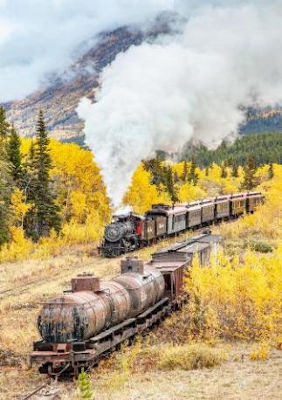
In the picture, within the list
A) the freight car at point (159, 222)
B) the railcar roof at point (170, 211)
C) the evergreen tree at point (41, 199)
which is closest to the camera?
the freight car at point (159, 222)

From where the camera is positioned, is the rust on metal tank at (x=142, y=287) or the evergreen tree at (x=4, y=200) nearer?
the rust on metal tank at (x=142, y=287)

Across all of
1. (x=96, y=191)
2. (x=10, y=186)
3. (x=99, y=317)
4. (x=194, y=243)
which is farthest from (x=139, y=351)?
(x=96, y=191)

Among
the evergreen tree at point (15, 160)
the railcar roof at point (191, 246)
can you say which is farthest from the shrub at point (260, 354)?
the evergreen tree at point (15, 160)

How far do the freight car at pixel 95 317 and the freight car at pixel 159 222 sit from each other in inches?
680

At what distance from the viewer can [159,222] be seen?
156ft

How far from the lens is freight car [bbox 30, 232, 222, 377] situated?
676 inches

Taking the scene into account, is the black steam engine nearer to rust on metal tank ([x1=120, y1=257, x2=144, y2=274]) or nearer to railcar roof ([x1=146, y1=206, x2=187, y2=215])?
railcar roof ([x1=146, y1=206, x2=187, y2=215])

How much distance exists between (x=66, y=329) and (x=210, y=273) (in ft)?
24.6

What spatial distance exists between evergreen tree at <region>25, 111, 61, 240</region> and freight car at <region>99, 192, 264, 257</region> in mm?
9325

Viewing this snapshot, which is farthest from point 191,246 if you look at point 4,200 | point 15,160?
point 15,160

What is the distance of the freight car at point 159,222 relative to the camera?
42.2m

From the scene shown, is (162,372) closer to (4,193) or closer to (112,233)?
(112,233)

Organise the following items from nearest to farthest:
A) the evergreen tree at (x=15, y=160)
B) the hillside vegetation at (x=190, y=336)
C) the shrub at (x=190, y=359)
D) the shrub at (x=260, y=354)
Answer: the hillside vegetation at (x=190, y=336)
the shrub at (x=190, y=359)
the shrub at (x=260, y=354)
the evergreen tree at (x=15, y=160)

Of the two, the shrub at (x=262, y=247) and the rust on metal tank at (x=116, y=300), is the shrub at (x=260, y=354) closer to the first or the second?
the rust on metal tank at (x=116, y=300)
